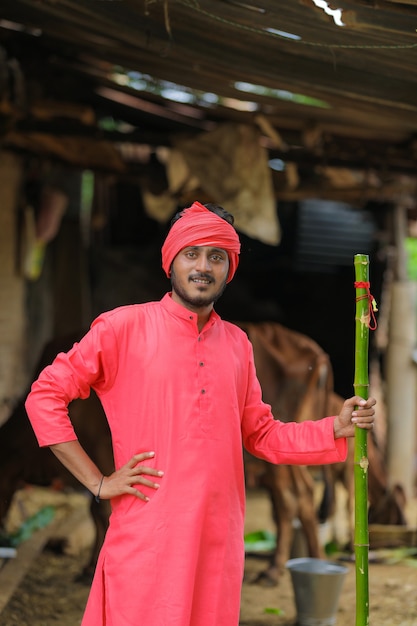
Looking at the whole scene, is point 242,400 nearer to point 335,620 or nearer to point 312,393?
point 335,620

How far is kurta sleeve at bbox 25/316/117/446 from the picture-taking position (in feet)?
10.6

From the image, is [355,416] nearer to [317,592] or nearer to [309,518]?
[317,592]

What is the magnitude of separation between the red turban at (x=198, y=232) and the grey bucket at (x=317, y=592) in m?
2.97

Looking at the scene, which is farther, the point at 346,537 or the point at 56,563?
the point at 346,537

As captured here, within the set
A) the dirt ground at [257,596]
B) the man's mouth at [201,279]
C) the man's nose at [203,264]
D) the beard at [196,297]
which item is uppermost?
the man's nose at [203,264]

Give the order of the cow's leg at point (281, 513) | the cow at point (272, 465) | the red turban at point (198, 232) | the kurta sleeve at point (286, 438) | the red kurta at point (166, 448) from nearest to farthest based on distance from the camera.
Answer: the red kurta at point (166, 448) < the red turban at point (198, 232) < the kurta sleeve at point (286, 438) < the cow at point (272, 465) < the cow's leg at point (281, 513)

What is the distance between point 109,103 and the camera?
7.55 m

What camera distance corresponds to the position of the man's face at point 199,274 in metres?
3.32

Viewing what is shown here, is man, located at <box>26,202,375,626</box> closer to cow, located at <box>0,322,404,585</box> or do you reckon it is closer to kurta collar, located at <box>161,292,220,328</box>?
kurta collar, located at <box>161,292,220,328</box>

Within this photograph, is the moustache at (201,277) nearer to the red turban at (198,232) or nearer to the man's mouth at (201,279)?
the man's mouth at (201,279)

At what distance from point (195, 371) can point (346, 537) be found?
5655mm

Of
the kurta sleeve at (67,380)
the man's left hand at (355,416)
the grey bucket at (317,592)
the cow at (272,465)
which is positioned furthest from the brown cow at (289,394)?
the kurta sleeve at (67,380)

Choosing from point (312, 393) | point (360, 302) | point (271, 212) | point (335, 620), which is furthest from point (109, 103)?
point (360, 302)

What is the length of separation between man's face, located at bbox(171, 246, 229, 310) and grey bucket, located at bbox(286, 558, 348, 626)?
289cm
